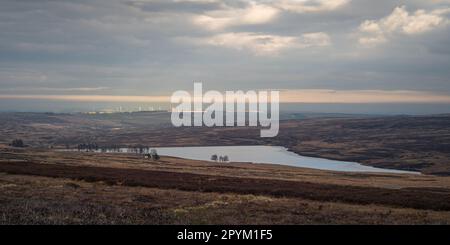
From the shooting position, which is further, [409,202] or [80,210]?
[409,202]

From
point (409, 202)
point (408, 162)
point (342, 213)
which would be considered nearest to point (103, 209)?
point (342, 213)

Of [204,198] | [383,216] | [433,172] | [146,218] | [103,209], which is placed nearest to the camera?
[146,218]

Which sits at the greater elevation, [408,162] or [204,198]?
[204,198]

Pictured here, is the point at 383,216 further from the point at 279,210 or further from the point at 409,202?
the point at 409,202
